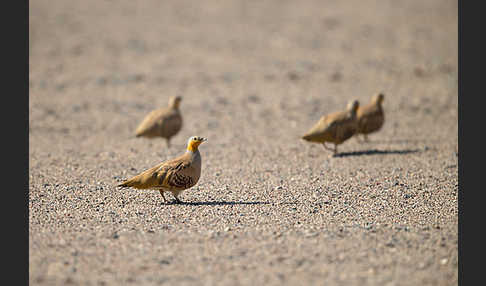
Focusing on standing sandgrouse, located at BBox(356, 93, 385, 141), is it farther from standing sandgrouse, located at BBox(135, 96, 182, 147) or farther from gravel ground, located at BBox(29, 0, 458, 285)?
standing sandgrouse, located at BBox(135, 96, 182, 147)

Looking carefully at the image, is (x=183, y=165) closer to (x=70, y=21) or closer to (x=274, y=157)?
(x=274, y=157)

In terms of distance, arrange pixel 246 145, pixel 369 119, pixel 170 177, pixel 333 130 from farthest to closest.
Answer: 1. pixel 246 145
2. pixel 369 119
3. pixel 333 130
4. pixel 170 177

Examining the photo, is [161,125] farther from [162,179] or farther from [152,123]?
[162,179]

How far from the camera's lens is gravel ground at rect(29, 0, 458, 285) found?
6.66 metres

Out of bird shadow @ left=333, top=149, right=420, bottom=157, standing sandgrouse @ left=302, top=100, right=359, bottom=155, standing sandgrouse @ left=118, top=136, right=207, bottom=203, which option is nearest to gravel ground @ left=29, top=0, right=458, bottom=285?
bird shadow @ left=333, top=149, right=420, bottom=157

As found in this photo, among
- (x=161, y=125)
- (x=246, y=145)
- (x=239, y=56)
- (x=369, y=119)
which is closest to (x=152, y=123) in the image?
(x=161, y=125)

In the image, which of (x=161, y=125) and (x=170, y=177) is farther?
(x=161, y=125)

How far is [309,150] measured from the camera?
12945 mm

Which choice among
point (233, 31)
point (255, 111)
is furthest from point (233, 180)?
Answer: point (233, 31)

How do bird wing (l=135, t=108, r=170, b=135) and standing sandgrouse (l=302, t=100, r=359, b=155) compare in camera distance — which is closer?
standing sandgrouse (l=302, t=100, r=359, b=155)

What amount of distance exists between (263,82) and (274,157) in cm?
799

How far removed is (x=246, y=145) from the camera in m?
13.7

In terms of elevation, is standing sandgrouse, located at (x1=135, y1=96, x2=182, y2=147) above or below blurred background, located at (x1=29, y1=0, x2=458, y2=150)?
below

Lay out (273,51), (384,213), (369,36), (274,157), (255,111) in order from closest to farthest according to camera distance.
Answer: (384,213) → (274,157) → (255,111) → (273,51) → (369,36)
